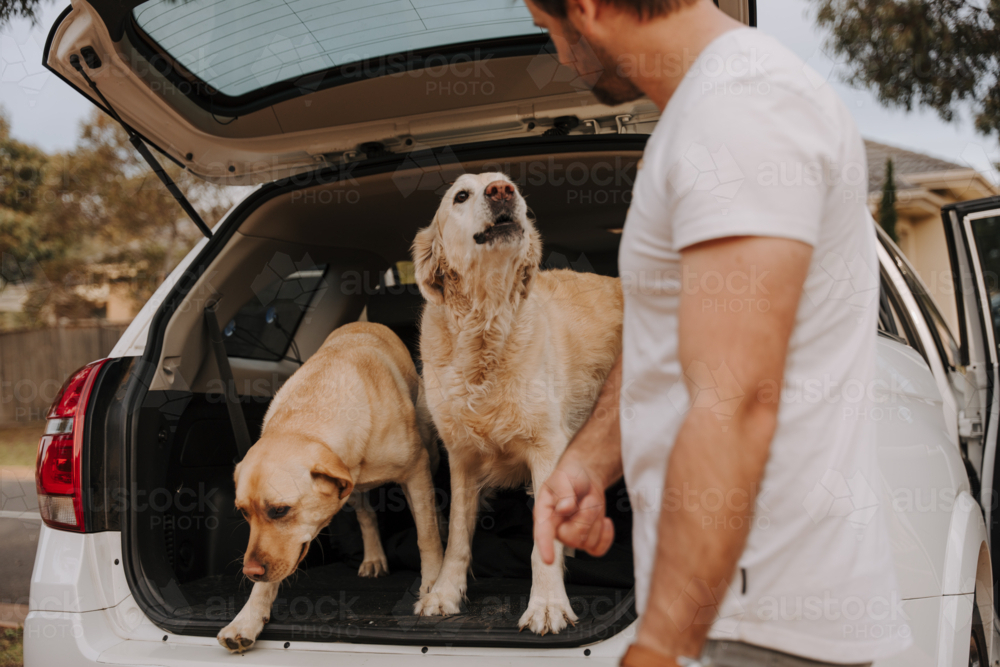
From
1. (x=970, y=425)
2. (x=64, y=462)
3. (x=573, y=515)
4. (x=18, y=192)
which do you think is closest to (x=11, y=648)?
(x=64, y=462)

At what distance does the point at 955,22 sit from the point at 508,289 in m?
3.82

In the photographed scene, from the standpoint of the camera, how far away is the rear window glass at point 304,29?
2029 millimetres

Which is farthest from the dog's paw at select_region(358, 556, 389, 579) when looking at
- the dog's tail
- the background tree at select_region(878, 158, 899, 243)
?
the background tree at select_region(878, 158, 899, 243)

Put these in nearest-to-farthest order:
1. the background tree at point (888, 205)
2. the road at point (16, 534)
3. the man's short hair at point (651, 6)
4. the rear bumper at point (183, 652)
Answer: the man's short hair at point (651, 6) < the rear bumper at point (183, 652) < the road at point (16, 534) < the background tree at point (888, 205)

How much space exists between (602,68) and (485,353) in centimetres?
159

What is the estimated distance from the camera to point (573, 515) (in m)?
1.02

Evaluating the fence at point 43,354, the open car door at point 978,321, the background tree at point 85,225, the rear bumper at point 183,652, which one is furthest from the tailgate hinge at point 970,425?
the background tree at point 85,225

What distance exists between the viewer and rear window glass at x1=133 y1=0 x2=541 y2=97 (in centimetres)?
203

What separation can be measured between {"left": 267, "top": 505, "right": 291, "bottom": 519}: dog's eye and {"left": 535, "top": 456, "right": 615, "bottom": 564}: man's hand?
1298 millimetres

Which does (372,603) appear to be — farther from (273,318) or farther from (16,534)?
(16,534)

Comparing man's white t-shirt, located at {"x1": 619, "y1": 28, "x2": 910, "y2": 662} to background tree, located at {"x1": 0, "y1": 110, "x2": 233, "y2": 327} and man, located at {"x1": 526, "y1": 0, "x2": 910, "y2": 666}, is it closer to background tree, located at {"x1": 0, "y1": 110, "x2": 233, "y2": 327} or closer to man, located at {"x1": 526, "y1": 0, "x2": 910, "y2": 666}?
Answer: man, located at {"x1": 526, "y1": 0, "x2": 910, "y2": 666}

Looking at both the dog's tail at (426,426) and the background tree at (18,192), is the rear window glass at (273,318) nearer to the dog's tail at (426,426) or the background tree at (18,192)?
the dog's tail at (426,426)

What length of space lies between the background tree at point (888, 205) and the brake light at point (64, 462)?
9.28 metres

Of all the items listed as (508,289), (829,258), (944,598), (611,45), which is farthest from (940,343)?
(611,45)
